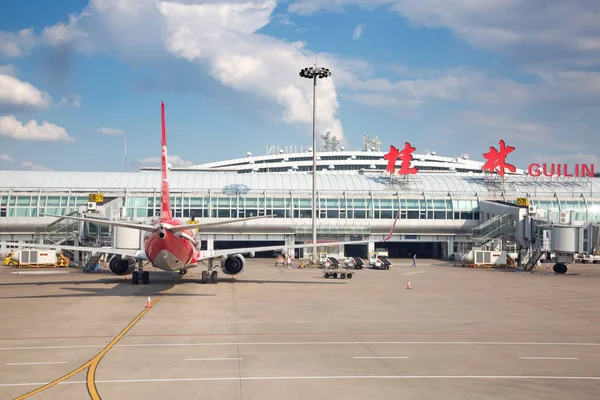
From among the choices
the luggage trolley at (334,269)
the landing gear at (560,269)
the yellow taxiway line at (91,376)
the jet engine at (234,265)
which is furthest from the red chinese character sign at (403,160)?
the yellow taxiway line at (91,376)

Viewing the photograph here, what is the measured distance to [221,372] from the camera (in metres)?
19.8

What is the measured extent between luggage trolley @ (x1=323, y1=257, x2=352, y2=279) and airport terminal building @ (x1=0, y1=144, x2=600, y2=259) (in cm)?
2244

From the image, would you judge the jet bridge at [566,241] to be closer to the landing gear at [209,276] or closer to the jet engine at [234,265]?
the jet engine at [234,265]

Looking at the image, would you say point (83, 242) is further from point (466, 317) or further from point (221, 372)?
point (221, 372)

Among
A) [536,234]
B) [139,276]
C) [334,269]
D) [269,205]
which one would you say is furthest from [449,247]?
[139,276]

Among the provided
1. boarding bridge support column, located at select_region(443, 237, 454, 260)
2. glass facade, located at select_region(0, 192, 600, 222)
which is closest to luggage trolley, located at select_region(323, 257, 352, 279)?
glass facade, located at select_region(0, 192, 600, 222)

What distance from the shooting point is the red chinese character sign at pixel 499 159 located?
335 ft

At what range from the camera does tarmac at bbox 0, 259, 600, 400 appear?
710 inches

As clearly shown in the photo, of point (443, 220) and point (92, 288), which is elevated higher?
point (443, 220)

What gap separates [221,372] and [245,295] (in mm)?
23600

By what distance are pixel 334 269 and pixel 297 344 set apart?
43.9m

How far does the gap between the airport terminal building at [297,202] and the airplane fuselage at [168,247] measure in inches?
1929

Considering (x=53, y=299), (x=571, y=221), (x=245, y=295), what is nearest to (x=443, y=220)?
(x=571, y=221)

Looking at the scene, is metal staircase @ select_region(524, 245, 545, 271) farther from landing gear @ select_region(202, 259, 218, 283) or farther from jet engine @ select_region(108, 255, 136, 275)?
jet engine @ select_region(108, 255, 136, 275)
